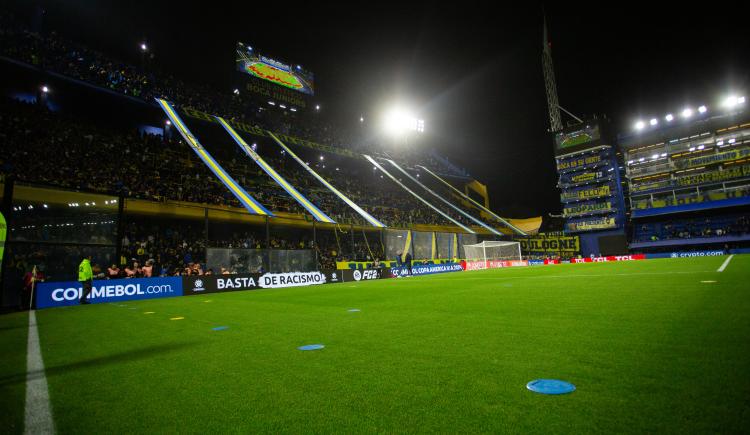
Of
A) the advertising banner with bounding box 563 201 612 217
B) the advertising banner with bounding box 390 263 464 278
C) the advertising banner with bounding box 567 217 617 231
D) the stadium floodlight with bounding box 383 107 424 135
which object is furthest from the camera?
the advertising banner with bounding box 563 201 612 217

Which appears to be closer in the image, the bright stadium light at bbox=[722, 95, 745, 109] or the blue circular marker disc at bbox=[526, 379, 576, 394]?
the blue circular marker disc at bbox=[526, 379, 576, 394]

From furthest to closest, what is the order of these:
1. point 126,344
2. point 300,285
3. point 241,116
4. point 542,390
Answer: point 241,116, point 300,285, point 126,344, point 542,390

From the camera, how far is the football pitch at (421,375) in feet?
6.15

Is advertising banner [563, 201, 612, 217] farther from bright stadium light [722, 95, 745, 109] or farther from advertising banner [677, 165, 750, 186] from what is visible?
bright stadium light [722, 95, 745, 109]

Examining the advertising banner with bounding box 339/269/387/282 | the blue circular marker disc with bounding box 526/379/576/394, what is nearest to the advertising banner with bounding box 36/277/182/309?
the advertising banner with bounding box 339/269/387/282

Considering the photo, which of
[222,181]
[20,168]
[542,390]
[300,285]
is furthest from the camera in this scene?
[222,181]

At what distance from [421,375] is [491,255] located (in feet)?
98.6

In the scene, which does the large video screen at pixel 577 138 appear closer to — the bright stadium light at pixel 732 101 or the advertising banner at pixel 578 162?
the advertising banner at pixel 578 162

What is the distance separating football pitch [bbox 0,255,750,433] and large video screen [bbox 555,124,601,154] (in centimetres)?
5242

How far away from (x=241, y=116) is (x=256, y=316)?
2728 centimetres

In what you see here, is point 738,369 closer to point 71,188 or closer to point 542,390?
point 542,390

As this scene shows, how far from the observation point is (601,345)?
3.19m

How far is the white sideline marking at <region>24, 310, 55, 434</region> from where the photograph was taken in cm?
214

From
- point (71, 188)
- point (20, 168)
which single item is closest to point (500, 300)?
point (71, 188)
